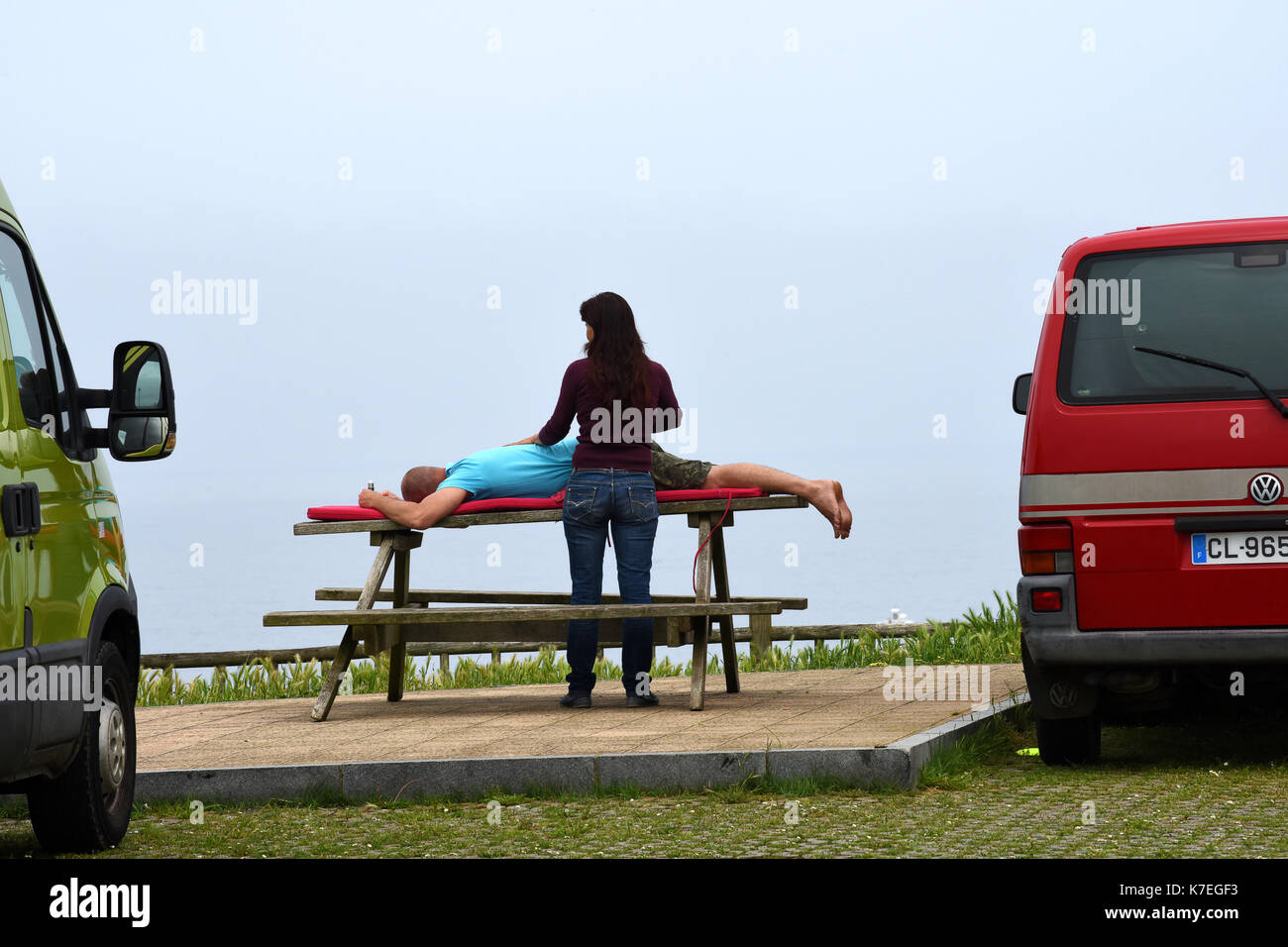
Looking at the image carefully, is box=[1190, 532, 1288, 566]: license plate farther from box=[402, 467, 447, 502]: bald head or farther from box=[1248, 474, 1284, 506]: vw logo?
box=[402, 467, 447, 502]: bald head

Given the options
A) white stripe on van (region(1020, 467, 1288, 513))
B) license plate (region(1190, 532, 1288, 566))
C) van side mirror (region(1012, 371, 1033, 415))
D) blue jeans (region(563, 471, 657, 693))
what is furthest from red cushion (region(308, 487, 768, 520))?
license plate (region(1190, 532, 1288, 566))

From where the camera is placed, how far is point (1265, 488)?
24.0 feet

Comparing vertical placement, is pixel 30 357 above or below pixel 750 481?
above

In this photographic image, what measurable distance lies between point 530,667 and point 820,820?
6641mm

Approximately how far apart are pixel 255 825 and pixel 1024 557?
328 centimetres

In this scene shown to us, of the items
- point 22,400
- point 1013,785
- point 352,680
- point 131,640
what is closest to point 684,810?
Answer: point 1013,785

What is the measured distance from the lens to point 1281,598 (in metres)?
7.29

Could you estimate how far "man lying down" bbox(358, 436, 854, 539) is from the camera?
9.52m

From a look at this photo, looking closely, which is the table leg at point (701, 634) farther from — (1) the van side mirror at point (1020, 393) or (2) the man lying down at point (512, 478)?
(1) the van side mirror at point (1020, 393)

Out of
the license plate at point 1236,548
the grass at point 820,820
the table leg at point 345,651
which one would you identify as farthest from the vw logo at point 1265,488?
the table leg at point 345,651

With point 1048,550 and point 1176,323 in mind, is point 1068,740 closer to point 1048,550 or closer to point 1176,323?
point 1048,550

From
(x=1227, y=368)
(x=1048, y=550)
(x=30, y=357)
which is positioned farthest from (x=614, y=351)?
(x=30, y=357)
